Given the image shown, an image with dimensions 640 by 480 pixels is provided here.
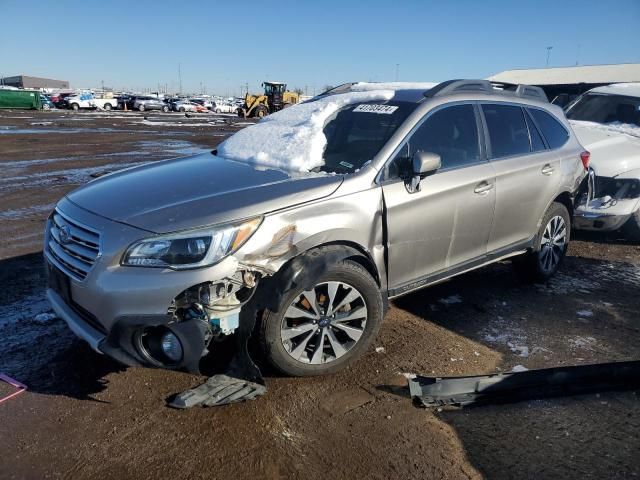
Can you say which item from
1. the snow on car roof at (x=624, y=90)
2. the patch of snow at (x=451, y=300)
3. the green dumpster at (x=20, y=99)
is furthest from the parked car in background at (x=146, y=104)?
the patch of snow at (x=451, y=300)

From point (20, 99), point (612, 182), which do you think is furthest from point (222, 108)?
point (612, 182)

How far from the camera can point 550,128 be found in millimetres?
5031

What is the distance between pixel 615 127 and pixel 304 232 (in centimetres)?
675

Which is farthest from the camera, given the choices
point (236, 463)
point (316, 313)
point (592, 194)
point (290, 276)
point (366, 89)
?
point (592, 194)

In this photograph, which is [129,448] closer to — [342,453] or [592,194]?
[342,453]

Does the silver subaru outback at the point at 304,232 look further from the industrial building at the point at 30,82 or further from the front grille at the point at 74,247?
the industrial building at the point at 30,82

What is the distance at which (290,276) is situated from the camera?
9.73 ft

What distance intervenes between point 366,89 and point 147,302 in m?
2.82

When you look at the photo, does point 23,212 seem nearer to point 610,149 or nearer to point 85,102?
point 610,149

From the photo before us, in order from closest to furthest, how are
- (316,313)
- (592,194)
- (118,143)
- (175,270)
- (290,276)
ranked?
(175,270) → (290,276) → (316,313) → (592,194) → (118,143)

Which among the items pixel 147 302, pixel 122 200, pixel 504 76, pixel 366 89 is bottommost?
pixel 147 302

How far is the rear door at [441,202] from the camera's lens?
3535 millimetres

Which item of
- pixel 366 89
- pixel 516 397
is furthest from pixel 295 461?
pixel 366 89

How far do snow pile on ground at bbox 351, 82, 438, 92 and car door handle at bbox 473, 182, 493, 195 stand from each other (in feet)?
2.93
